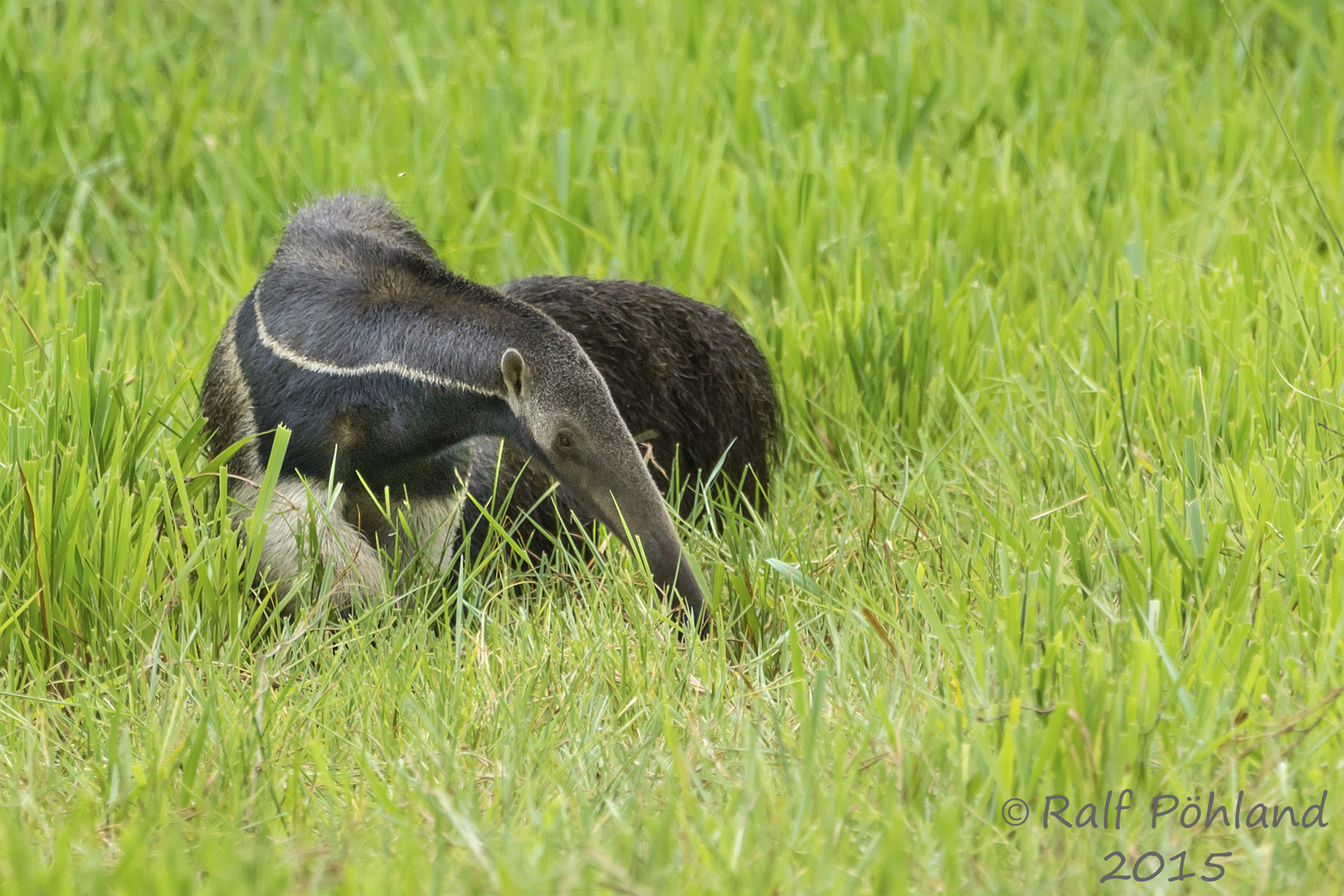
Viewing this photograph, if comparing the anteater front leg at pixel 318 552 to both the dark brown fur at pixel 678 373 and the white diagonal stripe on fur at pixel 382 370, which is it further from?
the dark brown fur at pixel 678 373

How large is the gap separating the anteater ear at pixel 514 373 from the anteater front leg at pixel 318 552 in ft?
1.58

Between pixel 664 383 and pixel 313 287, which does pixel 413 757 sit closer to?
pixel 313 287

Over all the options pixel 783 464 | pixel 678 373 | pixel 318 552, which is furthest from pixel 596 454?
pixel 783 464

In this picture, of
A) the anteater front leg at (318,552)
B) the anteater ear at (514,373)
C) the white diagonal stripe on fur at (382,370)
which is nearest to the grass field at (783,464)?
the anteater front leg at (318,552)

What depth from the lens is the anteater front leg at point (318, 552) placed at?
3473 mm

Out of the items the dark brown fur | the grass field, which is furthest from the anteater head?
the dark brown fur

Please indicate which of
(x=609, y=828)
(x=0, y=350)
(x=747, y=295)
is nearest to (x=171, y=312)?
(x=0, y=350)

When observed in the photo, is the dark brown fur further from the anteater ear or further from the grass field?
the anteater ear

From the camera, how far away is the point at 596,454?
3.35 meters

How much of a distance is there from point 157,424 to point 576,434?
→ 109 cm

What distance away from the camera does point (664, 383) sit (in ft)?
14.4

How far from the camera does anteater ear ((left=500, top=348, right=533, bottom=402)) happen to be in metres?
3.30

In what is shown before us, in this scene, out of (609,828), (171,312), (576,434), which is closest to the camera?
(609,828)

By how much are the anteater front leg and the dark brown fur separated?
0.72 m
